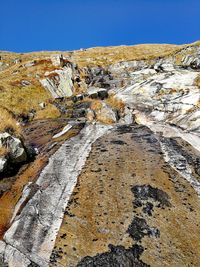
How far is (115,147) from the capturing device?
30891mm

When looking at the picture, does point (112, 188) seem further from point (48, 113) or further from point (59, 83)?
point (59, 83)

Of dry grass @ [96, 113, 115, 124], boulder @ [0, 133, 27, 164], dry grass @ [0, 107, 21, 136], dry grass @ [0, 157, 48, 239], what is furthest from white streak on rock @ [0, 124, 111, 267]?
dry grass @ [96, 113, 115, 124]

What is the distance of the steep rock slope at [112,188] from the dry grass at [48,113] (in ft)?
5.18

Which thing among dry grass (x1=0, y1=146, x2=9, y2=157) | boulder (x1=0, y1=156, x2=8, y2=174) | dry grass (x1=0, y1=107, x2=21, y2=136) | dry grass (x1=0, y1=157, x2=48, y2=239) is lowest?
dry grass (x1=0, y1=157, x2=48, y2=239)

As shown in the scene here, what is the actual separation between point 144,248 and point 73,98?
42.6 meters

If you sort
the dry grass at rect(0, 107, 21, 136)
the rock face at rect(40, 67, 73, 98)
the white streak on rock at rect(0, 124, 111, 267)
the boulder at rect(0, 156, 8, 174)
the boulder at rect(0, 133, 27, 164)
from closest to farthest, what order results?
the white streak on rock at rect(0, 124, 111, 267)
the boulder at rect(0, 156, 8, 174)
the boulder at rect(0, 133, 27, 164)
the dry grass at rect(0, 107, 21, 136)
the rock face at rect(40, 67, 73, 98)

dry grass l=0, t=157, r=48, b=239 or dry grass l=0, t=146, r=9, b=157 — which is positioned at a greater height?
dry grass l=0, t=146, r=9, b=157

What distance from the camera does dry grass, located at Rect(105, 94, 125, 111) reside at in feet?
159

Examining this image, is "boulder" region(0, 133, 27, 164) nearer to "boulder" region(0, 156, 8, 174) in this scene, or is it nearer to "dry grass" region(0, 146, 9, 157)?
"dry grass" region(0, 146, 9, 157)

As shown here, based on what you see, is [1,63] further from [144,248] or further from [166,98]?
[144,248]

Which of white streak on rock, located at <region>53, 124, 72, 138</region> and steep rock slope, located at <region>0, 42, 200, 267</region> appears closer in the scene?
steep rock slope, located at <region>0, 42, 200, 267</region>

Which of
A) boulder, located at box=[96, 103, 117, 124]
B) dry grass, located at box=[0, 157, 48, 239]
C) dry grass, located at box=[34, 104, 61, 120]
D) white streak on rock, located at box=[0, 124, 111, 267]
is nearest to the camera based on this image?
white streak on rock, located at box=[0, 124, 111, 267]

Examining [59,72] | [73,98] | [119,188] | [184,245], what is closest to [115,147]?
[119,188]

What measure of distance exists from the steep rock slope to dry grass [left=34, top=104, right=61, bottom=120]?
1579mm
